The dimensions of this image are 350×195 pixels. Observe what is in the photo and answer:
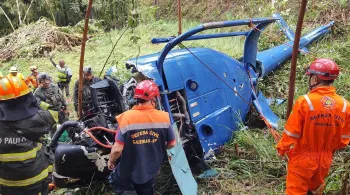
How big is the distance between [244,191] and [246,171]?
33 cm

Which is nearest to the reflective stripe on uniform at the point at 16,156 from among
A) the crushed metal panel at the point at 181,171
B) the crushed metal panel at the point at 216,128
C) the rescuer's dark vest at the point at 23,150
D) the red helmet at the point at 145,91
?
the rescuer's dark vest at the point at 23,150

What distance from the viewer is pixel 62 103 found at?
5.80 m

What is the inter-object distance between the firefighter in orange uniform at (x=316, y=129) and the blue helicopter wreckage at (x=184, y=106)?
1163 mm

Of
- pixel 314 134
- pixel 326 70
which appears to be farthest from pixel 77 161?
pixel 326 70

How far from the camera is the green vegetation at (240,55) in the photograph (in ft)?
12.0

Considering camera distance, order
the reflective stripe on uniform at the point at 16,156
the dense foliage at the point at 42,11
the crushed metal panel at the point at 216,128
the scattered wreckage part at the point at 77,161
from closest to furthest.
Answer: the reflective stripe on uniform at the point at 16,156, the scattered wreckage part at the point at 77,161, the crushed metal panel at the point at 216,128, the dense foliage at the point at 42,11

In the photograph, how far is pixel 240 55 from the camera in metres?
7.46

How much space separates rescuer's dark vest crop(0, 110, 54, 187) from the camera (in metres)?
2.58

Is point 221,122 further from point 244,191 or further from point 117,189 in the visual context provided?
point 117,189

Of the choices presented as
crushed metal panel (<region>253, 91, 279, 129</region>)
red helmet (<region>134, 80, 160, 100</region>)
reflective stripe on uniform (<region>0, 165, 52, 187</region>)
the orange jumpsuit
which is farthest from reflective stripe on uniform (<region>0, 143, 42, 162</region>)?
crushed metal panel (<region>253, 91, 279, 129</region>)

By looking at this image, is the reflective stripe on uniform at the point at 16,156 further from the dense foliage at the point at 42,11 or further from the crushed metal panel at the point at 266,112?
the dense foliage at the point at 42,11

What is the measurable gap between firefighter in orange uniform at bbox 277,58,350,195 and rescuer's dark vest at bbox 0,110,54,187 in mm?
2038

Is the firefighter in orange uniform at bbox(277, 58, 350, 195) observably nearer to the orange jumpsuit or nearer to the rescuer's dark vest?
the orange jumpsuit

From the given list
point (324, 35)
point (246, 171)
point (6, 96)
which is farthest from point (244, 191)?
point (324, 35)
